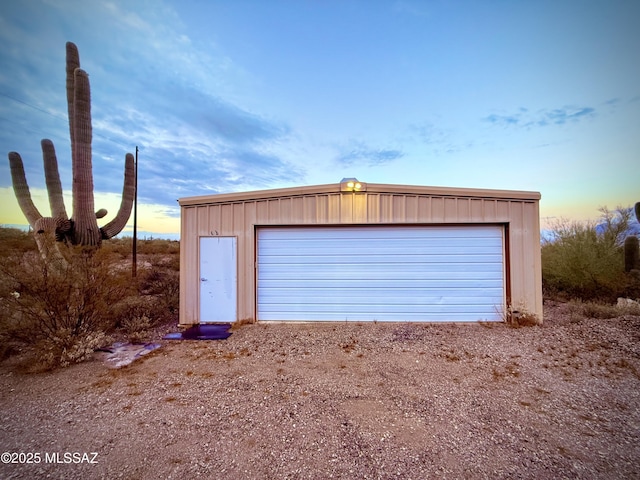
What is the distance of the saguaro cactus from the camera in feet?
25.6

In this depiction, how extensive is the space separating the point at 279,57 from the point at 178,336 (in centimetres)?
929

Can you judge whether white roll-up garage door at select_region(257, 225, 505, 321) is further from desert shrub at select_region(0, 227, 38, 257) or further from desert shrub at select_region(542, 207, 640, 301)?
desert shrub at select_region(542, 207, 640, 301)

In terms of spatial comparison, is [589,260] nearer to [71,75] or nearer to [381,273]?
[381,273]

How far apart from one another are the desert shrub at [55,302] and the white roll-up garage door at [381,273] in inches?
126

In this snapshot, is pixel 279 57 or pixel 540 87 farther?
pixel 279 57

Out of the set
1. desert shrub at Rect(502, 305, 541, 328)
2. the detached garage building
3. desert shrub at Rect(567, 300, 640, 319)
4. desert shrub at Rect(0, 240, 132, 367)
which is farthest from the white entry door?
desert shrub at Rect(567, 300, 640, 319)

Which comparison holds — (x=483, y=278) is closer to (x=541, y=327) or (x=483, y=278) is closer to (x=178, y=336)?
(x=541, y=327)

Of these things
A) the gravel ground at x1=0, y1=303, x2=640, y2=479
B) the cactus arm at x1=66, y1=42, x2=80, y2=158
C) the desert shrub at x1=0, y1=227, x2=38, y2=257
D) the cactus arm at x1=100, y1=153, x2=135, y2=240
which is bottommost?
the gravel ground at x1=0, y1=303, x2=640, y2=479

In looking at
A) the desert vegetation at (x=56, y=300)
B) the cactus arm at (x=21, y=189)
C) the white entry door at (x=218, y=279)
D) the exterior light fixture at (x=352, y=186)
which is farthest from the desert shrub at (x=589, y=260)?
the cactus arm at (x=21, y=189)

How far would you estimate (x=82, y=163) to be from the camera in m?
7.94

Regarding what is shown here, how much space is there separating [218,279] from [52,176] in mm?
6232

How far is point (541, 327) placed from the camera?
6168mm

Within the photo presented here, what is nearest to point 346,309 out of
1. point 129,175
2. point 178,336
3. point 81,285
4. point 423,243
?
point 423,243

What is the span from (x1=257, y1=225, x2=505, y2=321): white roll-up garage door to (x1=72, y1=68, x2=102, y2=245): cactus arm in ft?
17.0
